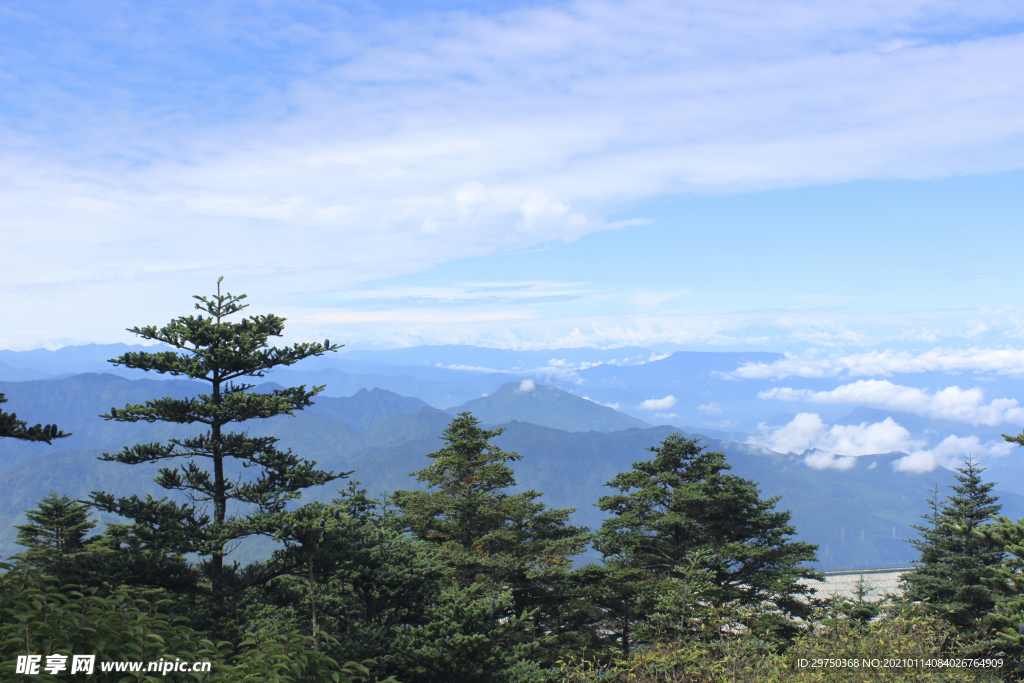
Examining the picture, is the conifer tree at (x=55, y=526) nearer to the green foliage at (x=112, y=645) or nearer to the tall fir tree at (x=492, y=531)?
the tall fir tree at (x=492, y=531)

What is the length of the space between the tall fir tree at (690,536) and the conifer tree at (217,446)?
58.7ft

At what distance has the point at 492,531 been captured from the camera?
1065 inches

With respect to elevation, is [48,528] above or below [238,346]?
below

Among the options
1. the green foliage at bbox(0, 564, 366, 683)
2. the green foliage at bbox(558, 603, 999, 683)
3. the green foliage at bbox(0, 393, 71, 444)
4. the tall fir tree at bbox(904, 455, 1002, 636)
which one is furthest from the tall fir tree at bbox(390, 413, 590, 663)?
the tall fir tree at bbox(904, 455, 1002, 636)

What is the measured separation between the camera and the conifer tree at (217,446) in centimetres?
1491

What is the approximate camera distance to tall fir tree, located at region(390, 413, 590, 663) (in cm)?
2517

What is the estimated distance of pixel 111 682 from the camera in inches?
228

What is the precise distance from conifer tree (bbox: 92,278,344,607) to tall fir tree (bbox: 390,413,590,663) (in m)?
8.85

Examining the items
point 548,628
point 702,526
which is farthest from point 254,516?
point 702,526

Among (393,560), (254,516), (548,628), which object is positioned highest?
(254,516)

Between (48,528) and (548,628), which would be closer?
(548,628)

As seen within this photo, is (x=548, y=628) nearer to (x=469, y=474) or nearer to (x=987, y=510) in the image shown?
(x=469, y=474)

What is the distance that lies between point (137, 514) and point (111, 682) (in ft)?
34.3

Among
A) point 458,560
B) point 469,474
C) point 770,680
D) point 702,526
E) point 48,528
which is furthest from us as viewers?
point 48,528
